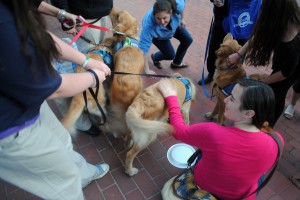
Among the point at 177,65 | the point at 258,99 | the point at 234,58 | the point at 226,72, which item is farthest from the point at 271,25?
the point at 177,65

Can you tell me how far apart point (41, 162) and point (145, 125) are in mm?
990

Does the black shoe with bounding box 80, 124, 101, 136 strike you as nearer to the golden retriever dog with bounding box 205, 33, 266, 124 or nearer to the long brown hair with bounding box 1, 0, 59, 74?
the golden retriever dog with bounding box 205, 33, 266, 124

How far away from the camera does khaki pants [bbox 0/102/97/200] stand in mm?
1287

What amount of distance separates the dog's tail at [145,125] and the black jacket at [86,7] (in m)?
1.37

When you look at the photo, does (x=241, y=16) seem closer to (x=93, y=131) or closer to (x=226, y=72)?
(x=226, y=72)

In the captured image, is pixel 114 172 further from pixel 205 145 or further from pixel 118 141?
pixel 205 145

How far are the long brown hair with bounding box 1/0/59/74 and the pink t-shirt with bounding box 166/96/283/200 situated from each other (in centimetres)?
120

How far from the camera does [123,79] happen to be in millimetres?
2611

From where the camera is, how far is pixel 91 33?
3.10 meters

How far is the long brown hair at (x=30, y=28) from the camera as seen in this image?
0.97 metres

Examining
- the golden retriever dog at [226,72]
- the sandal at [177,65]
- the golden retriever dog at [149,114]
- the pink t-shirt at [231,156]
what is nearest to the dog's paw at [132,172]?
the golden retriever dog at [149,114]

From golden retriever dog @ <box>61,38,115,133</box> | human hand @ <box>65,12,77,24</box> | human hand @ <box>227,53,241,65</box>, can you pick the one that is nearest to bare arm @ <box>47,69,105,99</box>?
golden retriever dog @ <box>61,38,115,133</box>

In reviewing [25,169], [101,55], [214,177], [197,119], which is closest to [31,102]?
[25,169]

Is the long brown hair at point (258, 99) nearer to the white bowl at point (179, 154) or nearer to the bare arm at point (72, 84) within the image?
the bare arm at point (72, 84)
